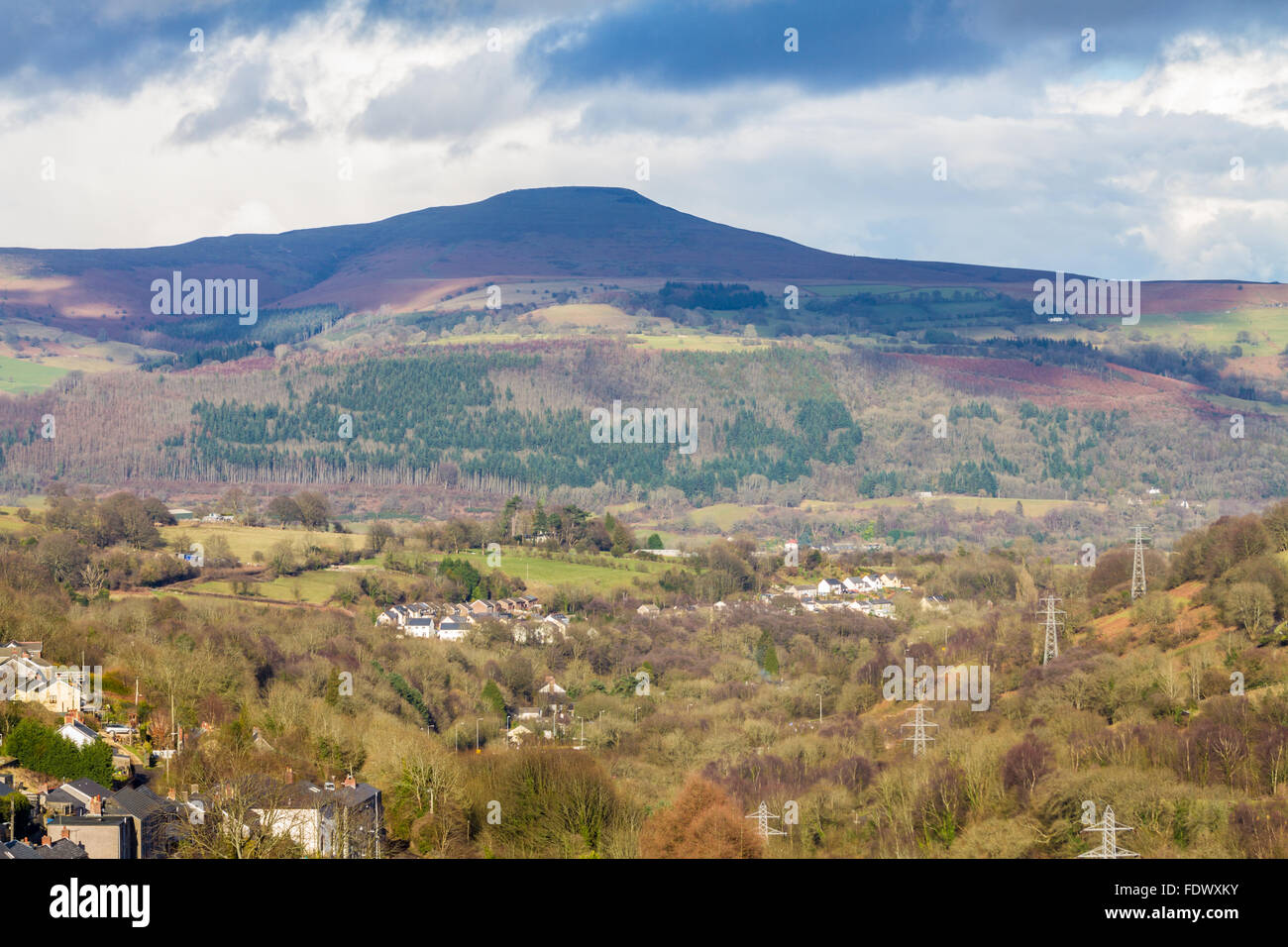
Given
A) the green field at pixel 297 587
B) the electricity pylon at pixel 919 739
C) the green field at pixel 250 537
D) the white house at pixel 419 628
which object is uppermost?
the green field at pixel 250 537

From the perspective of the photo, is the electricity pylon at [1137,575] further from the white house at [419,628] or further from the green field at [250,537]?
the green field at [250,537]

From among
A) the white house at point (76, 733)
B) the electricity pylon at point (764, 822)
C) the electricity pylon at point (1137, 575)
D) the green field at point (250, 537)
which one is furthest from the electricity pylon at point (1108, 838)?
the green field at point (250, 537)

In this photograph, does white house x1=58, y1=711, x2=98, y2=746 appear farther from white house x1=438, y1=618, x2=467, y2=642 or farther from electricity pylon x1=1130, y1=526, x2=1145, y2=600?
electricity pylon x1=1130, y1=526, x2=1145, y2=600

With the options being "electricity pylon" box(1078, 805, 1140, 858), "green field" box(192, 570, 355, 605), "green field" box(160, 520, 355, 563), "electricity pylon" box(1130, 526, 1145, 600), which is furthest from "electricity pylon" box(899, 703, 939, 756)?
"green field" box(160, 520, 355, 563)

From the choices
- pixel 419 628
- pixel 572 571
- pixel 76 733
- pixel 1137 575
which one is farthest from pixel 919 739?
pixel 572 571

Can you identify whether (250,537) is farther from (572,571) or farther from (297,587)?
(572,571)

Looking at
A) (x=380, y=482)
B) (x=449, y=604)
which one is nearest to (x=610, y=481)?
(x=380, y=482)
